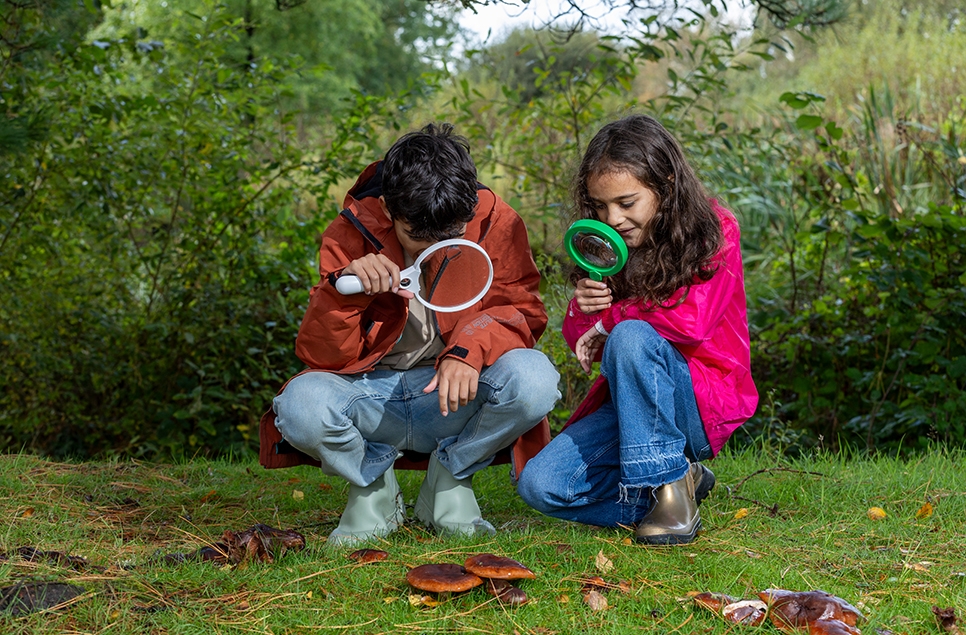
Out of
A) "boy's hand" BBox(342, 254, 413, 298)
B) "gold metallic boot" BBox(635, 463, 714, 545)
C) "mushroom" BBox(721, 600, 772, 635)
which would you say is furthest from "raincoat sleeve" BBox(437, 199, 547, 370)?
"mushroom" BBox(721, 600, 772, 635)

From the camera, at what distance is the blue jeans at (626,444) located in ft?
8.39

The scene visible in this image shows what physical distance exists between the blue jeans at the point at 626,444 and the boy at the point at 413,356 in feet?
0.57

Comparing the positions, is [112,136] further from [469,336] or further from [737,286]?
[737,286]

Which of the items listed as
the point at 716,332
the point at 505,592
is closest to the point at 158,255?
the point at 716,332

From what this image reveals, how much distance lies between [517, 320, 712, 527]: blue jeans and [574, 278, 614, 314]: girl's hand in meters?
0.09

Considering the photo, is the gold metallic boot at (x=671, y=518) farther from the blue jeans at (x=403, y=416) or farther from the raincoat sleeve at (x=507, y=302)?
the raincoat sleeve at (x=507, y=302)

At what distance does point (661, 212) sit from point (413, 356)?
2.88 ft

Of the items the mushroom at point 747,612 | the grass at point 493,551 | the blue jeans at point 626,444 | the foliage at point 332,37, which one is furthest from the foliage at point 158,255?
the foliage at point 332,37

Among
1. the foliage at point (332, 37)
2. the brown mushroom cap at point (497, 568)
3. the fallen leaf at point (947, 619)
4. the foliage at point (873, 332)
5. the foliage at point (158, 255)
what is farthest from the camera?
the foliage at point (332, 37)

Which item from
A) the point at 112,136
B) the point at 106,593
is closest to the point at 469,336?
the point at 106,593

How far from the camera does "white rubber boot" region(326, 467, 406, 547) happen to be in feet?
8.64

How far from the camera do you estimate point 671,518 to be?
2.53 meters

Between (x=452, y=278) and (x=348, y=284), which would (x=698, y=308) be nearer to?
(x=452, y=278)

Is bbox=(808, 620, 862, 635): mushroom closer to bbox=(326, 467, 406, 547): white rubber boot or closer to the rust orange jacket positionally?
the rust orange jacket
